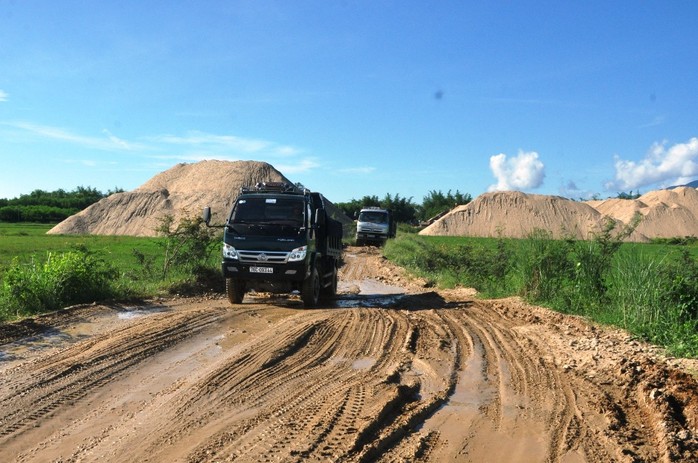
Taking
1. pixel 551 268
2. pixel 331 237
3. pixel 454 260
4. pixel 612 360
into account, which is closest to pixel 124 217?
pixel 454 260

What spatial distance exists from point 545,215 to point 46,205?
6695 cm

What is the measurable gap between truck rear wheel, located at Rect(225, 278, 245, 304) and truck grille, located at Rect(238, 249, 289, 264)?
2.42ft

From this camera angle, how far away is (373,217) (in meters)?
40.8

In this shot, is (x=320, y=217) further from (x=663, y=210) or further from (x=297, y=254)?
(x=663, y=210)

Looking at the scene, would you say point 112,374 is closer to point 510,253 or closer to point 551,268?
point 551,268

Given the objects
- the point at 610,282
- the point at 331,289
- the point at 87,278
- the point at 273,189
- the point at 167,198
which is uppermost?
the point at 167,198

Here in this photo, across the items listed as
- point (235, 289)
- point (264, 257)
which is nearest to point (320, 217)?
point (264, 257)

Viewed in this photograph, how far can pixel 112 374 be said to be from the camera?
698 centimetres

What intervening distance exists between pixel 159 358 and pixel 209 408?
8.02ft

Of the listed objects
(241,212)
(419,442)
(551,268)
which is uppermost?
(241,212)

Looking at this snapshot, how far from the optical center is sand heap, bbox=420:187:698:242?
7519cm

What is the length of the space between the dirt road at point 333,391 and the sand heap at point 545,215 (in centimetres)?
6433

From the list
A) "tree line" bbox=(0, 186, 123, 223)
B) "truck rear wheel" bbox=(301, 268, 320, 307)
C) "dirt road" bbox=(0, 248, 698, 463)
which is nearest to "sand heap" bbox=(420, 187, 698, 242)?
"tree line" bbox=(0, 186, 123, 223)

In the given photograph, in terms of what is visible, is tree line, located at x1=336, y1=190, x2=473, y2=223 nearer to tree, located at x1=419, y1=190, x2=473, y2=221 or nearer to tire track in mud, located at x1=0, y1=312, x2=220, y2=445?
tree, located at x1=419, y1=190, x2=473, y2=221
